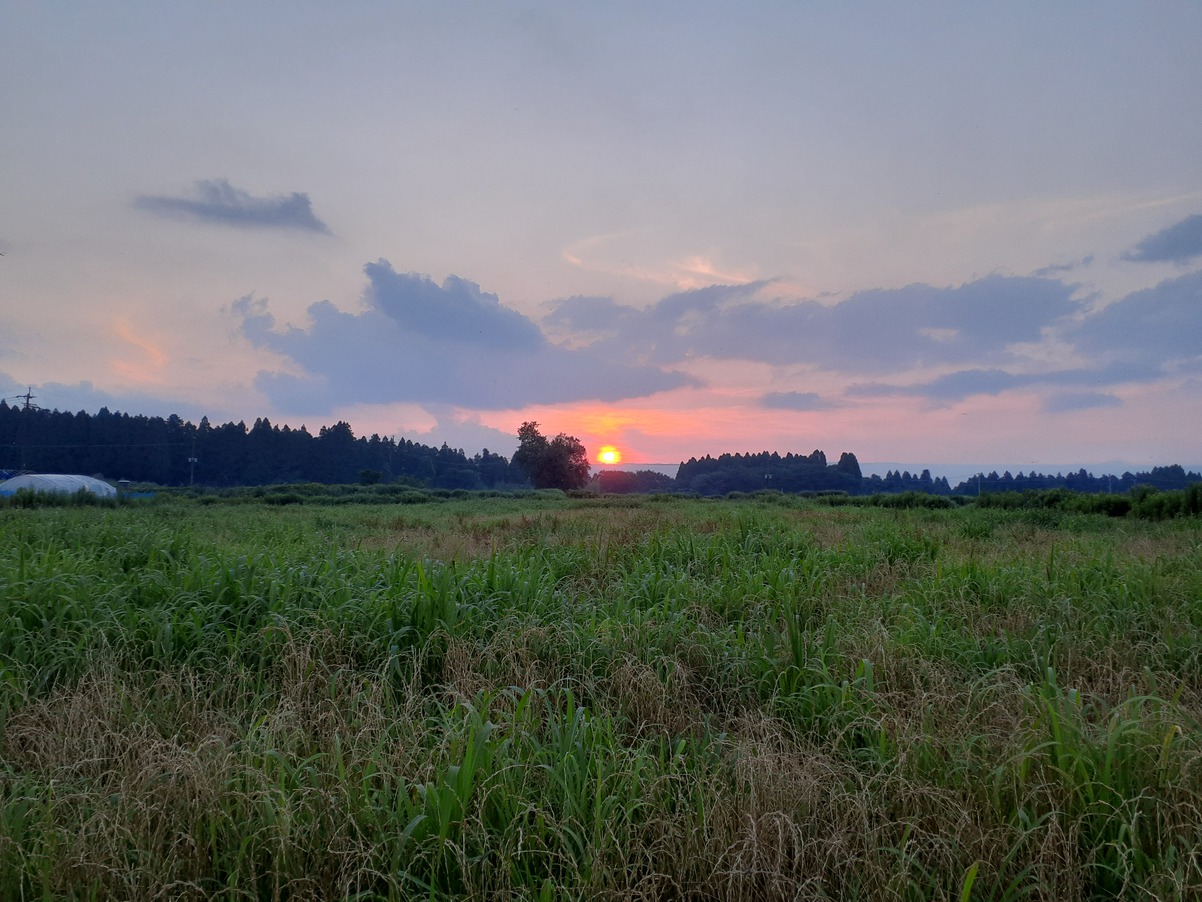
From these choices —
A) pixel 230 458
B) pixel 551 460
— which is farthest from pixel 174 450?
pixel 551 460

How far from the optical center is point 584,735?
10.4 feet

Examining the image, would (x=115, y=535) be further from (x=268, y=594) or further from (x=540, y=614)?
(x=540, y=614)

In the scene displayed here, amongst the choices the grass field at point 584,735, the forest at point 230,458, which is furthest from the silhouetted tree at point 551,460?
the grass field at point 584,735

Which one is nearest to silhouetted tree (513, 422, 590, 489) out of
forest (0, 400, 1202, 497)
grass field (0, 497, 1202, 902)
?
forest (0, 400, 1202, 497)

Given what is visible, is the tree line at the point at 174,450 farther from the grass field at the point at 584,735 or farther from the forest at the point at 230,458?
the grass field at the point at 584,735

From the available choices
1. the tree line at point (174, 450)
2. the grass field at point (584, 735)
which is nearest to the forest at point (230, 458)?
the tree line at point (174, 450)

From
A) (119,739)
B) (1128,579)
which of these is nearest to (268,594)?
(119,739)

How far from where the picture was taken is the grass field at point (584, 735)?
7.96 ft

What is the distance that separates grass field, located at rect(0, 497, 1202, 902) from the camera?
2.43 m

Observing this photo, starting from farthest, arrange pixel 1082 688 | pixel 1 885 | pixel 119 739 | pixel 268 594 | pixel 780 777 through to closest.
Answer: pixel 268 594 → pixel 1082 688 → pixel 119 739 → pixel 780 777 → pixel 1 885

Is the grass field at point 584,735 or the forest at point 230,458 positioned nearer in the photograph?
the grass field at point 584,735

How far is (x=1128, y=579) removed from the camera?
6.09 m

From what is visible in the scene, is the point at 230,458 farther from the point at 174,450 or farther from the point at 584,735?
the point at 584,735

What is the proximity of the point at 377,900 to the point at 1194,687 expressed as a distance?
529cm
